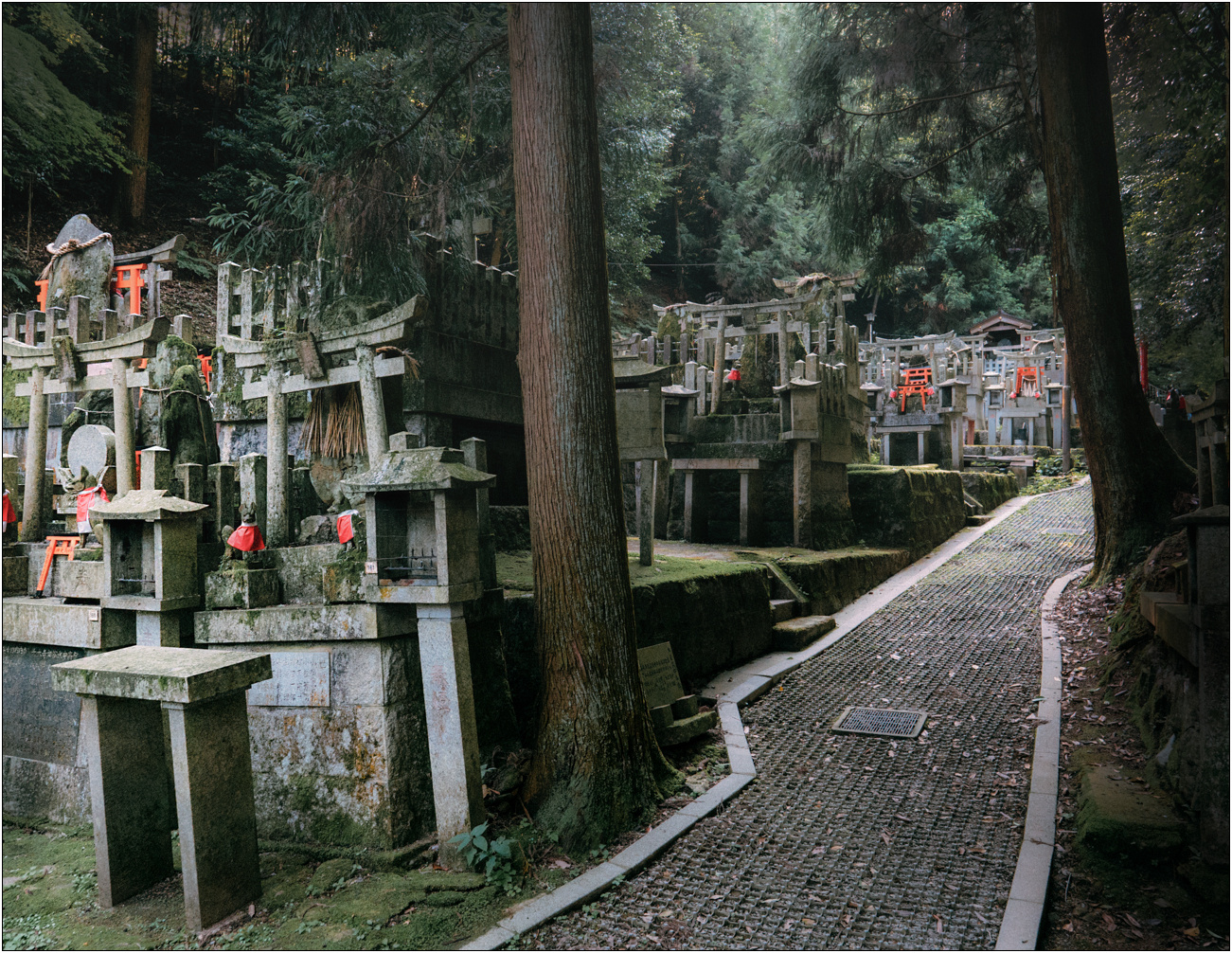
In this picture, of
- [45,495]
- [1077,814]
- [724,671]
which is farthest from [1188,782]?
[45,495]

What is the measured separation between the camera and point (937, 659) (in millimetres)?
8430

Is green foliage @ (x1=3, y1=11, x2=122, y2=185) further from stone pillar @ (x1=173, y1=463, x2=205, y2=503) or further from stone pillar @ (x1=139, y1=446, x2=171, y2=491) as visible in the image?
stone pillar @ (x1=173, y1=463, x2=205, y2=503)

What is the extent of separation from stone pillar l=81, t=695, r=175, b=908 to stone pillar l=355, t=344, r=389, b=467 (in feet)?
7.66

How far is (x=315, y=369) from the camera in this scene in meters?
6.32

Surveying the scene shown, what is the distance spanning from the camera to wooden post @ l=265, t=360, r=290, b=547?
6250mm

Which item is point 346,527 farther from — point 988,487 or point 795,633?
point 988,487

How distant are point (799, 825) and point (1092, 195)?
810 cm

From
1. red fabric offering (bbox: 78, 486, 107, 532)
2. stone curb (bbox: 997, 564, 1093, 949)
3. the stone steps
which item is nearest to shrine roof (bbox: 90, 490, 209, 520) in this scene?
red fabric offering (bbox: 78, 486, 107, 532)

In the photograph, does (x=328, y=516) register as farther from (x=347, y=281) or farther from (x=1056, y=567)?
(x=1056, y=567)

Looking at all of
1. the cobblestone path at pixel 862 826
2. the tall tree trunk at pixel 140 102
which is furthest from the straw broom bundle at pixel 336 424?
the tall tree trunk at pixel 140 102

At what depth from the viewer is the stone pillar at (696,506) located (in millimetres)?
12672

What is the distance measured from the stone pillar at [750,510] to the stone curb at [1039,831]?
4851mm

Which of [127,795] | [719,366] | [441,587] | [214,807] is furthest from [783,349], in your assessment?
[127,795]

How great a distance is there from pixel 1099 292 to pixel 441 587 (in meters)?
8.45
